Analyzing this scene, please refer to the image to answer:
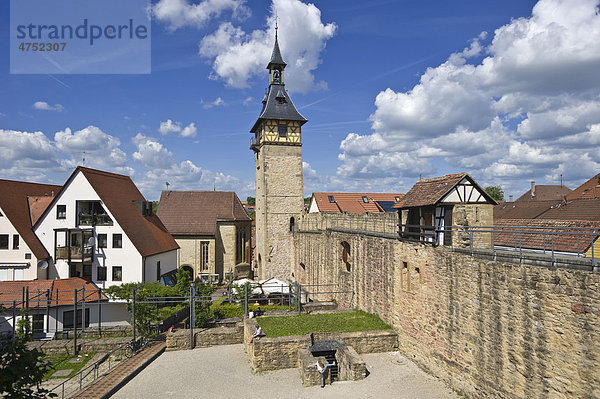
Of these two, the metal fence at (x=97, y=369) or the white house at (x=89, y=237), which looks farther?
the white house at (x=89, y=237)

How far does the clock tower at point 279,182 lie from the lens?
31.1 meters

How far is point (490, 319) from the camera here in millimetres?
10734

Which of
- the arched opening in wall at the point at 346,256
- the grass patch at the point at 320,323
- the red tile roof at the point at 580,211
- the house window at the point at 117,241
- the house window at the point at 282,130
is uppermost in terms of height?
the house window at the point at 282,130

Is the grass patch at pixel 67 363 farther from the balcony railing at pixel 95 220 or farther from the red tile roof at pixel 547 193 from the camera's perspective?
the red tile roof at pixel 547 193

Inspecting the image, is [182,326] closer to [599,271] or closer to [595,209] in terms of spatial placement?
[599,271]

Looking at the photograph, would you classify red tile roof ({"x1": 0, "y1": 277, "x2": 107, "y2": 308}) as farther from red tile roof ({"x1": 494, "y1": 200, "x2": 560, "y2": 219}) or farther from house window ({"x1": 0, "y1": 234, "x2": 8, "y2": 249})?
red tile roof ({"x1": 494, "y1": 200, "x2": 560, "y2": 219})

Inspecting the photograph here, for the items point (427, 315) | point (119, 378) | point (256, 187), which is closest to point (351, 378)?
point (427, 315)

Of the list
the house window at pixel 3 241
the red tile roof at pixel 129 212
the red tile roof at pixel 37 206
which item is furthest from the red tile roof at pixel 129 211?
the house window at pixel 3 241

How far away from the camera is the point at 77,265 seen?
23.3 m

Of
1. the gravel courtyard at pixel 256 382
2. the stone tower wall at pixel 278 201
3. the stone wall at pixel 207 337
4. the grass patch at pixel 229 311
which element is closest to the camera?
the gravel courtyard at pixel 256 382

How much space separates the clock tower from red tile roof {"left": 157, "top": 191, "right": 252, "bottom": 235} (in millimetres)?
6191

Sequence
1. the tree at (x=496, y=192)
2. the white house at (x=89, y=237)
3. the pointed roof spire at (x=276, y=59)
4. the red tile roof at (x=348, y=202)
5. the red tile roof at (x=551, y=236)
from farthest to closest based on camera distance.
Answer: the tree at (x=496, y=192), the red tile roof at (x=348, y=202), the pointed roof spire at (x=276, y=59), the white house at (x=89, y=237), the red tile roof at (x=551, y=236)

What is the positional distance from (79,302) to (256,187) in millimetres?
17740

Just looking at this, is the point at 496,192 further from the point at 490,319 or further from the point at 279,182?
the point at 490,319
